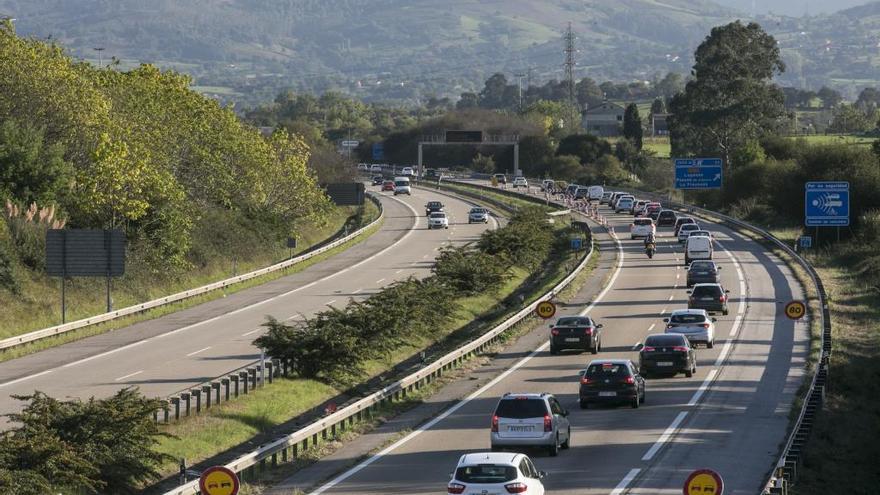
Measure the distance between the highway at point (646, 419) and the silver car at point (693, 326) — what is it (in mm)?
430

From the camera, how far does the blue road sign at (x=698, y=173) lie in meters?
119

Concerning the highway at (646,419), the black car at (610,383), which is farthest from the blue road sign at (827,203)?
the black car at (610,383)

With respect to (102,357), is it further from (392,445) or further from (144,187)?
(144,187)

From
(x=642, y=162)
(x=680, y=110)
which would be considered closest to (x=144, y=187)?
(x=680, y=110)

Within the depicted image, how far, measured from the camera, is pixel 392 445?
34438 mm

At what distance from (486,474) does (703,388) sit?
1960 centimetres

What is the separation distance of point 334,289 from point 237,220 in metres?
18.7

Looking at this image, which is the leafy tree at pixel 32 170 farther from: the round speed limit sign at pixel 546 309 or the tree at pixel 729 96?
the tree at pixel 729 96

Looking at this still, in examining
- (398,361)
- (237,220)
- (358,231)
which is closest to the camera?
(398,361)

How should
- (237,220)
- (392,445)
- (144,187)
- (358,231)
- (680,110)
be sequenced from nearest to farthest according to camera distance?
(392,445), (144,187), (237,220), (358,231), (680,110)

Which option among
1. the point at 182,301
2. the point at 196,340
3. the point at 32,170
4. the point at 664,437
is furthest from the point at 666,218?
the point at 664,437

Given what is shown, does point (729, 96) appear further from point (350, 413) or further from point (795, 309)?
point (350, 413)

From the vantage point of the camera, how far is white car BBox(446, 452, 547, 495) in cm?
2448

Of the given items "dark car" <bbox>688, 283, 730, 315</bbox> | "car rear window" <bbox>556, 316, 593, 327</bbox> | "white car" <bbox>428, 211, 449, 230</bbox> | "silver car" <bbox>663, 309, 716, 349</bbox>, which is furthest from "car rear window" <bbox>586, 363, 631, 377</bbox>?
"white car" <bbox>428, 211, 449, 230</bbox>
